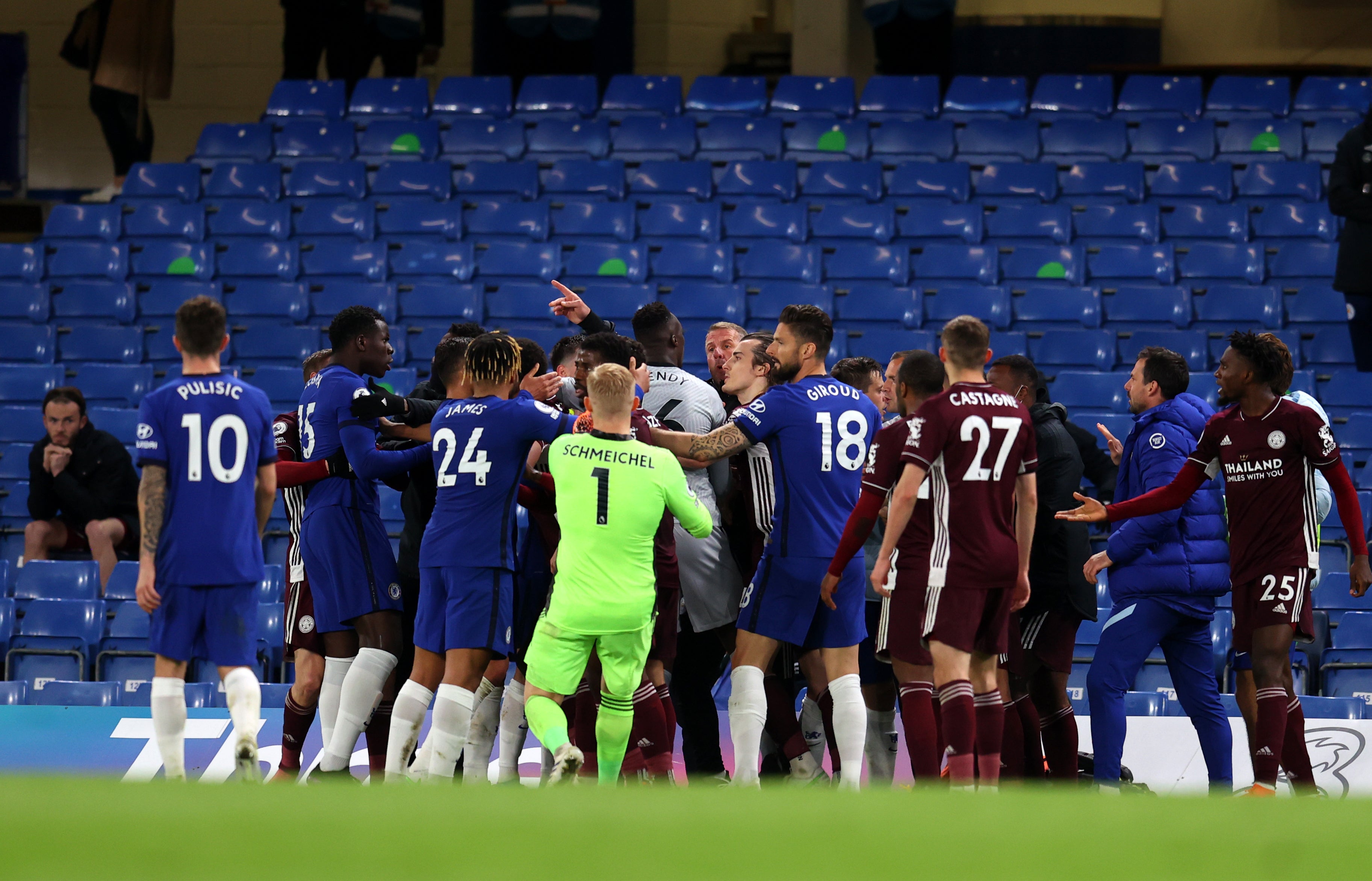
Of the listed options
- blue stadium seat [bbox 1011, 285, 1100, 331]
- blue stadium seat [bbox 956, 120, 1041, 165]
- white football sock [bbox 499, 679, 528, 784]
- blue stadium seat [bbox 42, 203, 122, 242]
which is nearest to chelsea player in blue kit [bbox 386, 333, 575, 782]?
white football sock [bbox 499, 679, 528, 784]

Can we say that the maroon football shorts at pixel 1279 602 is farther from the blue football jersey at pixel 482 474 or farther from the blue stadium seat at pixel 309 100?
the blue stadium seat at pixel 309 100

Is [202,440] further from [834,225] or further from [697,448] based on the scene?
[834,225]

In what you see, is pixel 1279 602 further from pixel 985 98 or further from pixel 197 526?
pixel 985 98

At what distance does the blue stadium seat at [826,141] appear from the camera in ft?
45.4

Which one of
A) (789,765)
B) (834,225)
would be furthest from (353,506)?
(834,225)

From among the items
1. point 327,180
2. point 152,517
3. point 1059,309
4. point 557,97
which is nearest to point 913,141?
point 1059,309

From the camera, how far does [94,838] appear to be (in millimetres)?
2484

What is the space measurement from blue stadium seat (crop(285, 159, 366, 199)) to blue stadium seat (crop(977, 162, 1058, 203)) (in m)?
5.89

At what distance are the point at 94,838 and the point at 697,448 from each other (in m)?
3.79

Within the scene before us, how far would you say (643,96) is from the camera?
15.2 metres

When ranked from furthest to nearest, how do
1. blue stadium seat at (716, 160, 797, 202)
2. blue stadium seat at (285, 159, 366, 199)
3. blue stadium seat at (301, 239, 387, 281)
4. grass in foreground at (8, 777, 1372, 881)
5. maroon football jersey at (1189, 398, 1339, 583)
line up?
1. blue stadium seat at (285, 159, 366, 199)
2. blue stadium seat at (716, 160, 797, 202)
3. blue stadium seat at (301, 239, 387, 281)
4. maroon football jersey at (1189, 398, 1339, 583)
5. grass in foreground at (8, 777, 1372, 881)

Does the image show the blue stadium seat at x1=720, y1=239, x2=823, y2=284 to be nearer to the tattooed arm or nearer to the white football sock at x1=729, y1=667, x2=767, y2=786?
the white football sock at x1=729, y1=667, x2=767, y2=786

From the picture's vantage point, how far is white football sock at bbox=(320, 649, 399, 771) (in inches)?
244

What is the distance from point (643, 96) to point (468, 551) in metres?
10.3
